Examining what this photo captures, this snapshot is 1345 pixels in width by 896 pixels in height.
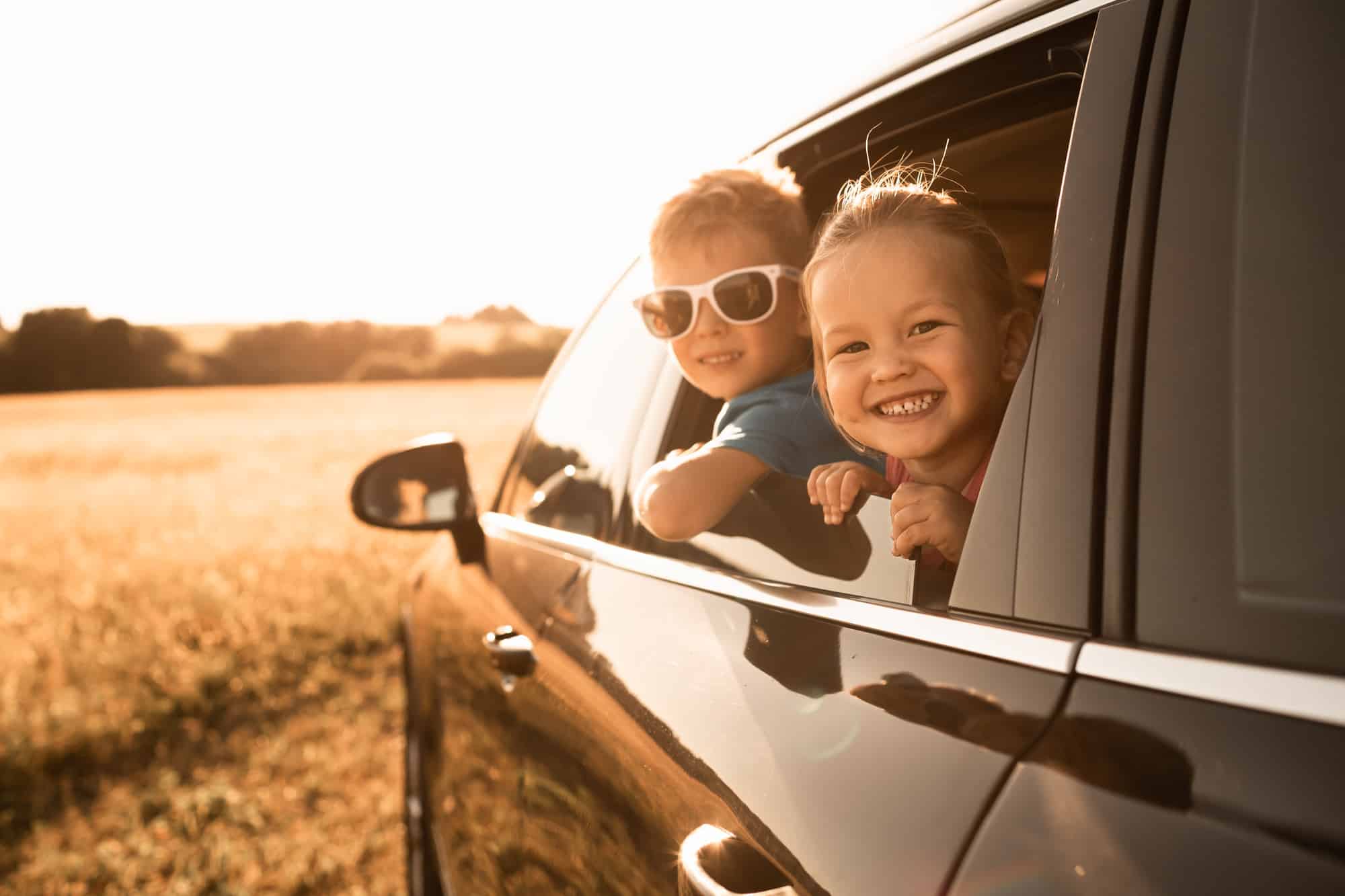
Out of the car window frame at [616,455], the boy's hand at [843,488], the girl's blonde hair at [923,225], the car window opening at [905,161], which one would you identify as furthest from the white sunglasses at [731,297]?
the boy's hand at [843,488]

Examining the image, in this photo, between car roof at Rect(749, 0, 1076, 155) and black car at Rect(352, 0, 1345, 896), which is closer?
black car at Rect(352, 0, 1345, 896)

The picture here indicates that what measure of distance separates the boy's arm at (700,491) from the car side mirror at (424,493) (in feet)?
3.61

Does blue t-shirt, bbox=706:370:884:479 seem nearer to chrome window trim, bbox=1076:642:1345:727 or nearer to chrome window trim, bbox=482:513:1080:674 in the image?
chrome window trim, bbox=482:513:1080:674

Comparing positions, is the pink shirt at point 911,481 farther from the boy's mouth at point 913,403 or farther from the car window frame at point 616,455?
the car window frame at point 616,455

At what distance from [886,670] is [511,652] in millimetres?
1104

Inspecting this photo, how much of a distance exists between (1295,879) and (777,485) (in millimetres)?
1070

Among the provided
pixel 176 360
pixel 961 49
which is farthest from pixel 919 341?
pixel 176 360

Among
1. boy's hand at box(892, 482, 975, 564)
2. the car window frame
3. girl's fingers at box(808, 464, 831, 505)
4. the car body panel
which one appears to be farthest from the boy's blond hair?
the car body panel

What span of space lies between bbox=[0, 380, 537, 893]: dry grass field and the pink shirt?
3059 millimetres

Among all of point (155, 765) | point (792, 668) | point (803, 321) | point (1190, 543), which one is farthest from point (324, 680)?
point (1190, 543)

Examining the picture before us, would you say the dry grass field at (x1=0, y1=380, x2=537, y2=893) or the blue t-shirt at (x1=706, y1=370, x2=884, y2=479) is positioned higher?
the blue t-shirt at (x1=706, y1=370, x2=884, y2=479)

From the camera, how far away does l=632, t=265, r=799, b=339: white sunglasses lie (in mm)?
2051

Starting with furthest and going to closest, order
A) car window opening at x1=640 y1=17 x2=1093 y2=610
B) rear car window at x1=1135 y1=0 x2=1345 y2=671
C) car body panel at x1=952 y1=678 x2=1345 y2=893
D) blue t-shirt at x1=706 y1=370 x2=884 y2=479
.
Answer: blue t-shirt at x1=706 y1=370 x2=884 y2=479, car window opening at x1=640 y1=17 x2=1093 y2=610, rear car window at x1=1135 y1=0 x2=1345 y2=671, car body panel at x1=952 y1=678 x2=1345 y2=893

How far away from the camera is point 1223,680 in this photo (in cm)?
88
